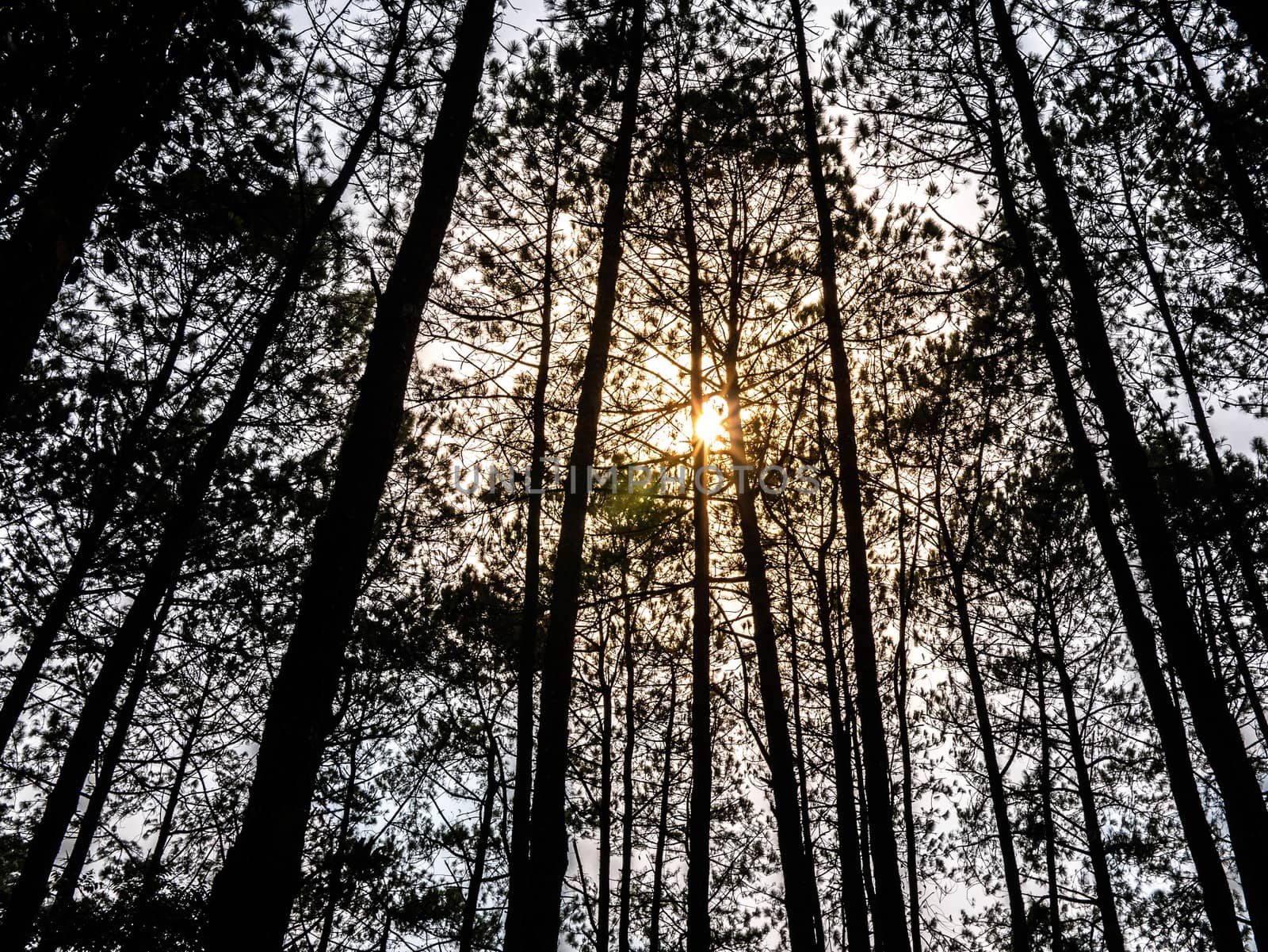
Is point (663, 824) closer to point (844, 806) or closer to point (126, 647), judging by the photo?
point (844, 806)

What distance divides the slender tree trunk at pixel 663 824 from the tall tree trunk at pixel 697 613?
5167 millimetres

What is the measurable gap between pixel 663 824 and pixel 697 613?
816 cm

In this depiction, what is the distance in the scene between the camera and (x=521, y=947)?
154 inches

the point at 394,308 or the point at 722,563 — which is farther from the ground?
the point at 722,563

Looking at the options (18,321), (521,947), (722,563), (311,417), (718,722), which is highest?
(311,417)

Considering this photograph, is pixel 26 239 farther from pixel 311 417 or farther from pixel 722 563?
pixel 722 563

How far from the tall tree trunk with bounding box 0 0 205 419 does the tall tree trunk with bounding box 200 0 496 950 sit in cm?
130

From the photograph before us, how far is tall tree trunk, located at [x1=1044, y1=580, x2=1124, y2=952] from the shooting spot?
9.66m

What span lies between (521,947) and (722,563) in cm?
686

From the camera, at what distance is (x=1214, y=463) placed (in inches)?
362

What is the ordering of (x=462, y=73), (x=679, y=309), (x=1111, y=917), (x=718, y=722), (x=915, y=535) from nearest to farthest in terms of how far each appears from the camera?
(x=462, y=73) < (x=679, y=309) < (x=1111, y=917) < (x=915, y=535) < (x=718, y=722)

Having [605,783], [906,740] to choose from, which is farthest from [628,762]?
[906,740]

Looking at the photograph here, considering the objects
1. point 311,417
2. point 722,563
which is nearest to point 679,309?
point 722,563

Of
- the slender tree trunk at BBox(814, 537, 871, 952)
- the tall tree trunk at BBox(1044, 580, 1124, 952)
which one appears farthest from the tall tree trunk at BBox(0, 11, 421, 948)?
the tall tree trunk at BBox(1044, 580, 1124, 952)
